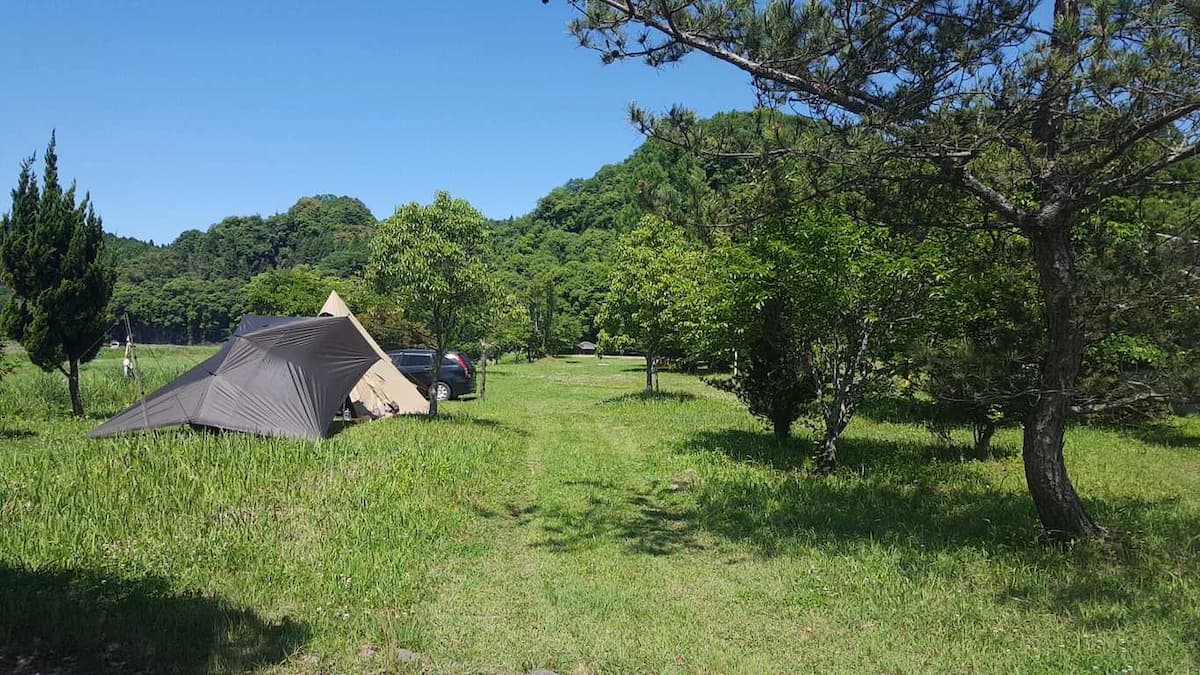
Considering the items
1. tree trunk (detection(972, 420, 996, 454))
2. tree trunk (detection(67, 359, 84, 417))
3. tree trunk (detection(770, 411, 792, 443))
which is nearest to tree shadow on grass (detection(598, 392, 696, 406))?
tree trunk (detection(770, 411, 792, 443))

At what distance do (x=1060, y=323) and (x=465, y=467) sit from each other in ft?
22.0

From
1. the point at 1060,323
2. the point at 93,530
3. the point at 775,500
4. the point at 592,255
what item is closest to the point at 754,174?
the point at 1060,323

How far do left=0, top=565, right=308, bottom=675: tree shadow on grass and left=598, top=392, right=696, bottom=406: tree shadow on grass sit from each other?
553 inches

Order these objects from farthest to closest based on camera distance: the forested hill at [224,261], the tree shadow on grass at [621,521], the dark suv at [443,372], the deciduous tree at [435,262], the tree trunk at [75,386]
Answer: the forested hill at [224,261], the dark suv at [443,372], the tree trunk at [75,386], the deciduous tree at [435,262], the tree shadow on grass at [621,521]

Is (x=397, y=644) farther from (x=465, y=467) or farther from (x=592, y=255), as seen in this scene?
(x=592, y=255)

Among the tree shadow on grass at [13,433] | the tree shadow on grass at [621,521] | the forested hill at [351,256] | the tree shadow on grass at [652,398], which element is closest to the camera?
the tree shadow on grass at [621,521]

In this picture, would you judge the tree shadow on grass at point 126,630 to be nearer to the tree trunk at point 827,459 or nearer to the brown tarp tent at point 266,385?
the brown tarp tent at point 266,385

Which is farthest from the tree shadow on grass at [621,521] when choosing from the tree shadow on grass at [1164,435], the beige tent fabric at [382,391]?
the tree shadow on grass at [1164,435]

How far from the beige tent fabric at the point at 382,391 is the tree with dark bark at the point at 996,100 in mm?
11246

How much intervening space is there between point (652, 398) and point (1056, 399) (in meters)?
13.7

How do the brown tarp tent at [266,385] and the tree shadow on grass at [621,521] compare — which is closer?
the tree shadow on grass at [621,521]

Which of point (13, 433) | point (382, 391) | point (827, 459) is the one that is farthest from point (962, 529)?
point (13, 433)

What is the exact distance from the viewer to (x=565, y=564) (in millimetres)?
5590

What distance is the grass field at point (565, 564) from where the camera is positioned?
3881 mm
